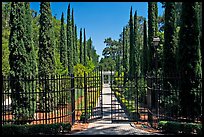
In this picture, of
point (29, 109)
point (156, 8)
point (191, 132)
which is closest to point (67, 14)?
point (156, 8)

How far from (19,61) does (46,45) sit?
4.35m

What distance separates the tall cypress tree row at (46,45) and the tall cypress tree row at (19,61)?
142 inches

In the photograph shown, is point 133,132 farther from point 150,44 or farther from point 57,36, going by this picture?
point 57,36

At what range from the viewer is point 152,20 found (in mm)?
15750

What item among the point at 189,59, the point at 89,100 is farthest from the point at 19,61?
the point at 189,59

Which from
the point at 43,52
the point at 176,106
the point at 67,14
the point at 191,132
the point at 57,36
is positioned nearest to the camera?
the point at 191,132

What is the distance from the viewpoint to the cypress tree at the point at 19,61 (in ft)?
31.8

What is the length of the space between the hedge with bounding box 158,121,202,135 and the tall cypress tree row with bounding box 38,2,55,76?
8246 millimetres

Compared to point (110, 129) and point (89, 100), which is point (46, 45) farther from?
point (110, 129)

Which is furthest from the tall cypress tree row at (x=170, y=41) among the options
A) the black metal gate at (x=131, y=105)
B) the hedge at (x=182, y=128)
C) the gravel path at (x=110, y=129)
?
the hedge at (x=182, y=128)

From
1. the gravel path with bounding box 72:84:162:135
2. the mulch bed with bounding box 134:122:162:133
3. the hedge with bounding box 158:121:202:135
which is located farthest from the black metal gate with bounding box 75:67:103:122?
the hedge with bounding box 158:121:202:135

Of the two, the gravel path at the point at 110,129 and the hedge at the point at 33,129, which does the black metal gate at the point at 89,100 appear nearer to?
the gravel path at the point at 110,129

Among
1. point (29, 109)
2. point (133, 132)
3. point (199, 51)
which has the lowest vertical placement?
point (133, 132)

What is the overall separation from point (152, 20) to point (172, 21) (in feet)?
12.5
